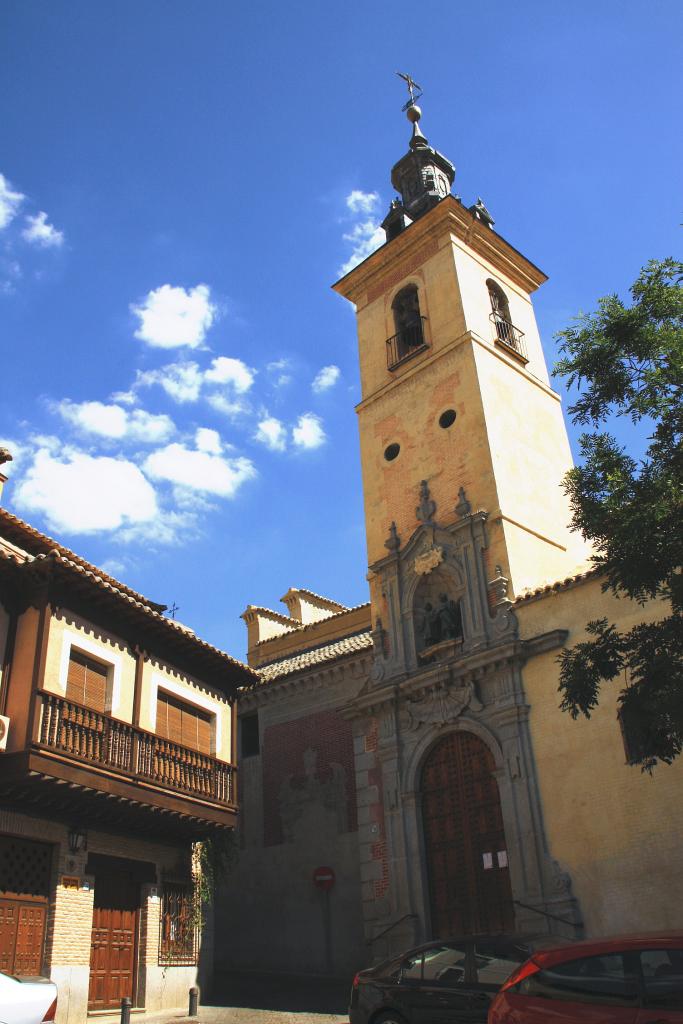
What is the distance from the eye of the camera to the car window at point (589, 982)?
6.70 metres

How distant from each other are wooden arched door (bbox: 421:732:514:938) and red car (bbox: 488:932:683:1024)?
10.9m

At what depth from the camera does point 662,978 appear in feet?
21.6

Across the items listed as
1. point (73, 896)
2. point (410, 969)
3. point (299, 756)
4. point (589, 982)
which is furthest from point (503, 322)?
point (589, 982)

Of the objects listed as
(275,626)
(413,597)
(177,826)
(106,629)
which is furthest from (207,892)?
(275,626)

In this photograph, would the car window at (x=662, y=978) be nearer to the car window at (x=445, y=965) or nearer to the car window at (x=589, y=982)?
the car window at (x=589, y=982)

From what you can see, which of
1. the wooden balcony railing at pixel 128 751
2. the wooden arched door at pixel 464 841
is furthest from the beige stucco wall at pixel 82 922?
the wooden arched door at pixel 464 841

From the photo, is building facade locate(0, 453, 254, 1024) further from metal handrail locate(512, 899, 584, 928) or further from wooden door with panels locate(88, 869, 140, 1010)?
metal handrail locate(512, 899, 584, 928)

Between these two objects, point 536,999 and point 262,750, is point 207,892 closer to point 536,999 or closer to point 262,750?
point 262,750

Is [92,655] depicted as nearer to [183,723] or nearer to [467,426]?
[183,723]

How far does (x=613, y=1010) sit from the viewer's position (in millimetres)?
6629

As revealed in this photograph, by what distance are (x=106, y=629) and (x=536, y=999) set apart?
1157 cm

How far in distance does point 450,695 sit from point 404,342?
11.2 meters

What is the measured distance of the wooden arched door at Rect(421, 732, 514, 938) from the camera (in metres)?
17.9

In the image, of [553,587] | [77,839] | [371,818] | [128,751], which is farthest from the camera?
[371,818]
